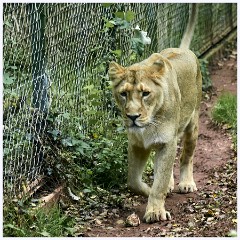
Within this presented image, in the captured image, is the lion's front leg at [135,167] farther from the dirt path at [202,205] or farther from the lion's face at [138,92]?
the lion's face at [138,92]

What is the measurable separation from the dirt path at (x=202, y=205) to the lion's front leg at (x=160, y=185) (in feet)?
0.24

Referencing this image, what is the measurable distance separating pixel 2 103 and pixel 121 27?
1900 mm

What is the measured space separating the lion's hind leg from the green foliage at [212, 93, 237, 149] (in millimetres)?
2077

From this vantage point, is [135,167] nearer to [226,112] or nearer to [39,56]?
[39,56]

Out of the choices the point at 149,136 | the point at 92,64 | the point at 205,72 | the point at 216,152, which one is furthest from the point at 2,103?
Result: the point at 205,72

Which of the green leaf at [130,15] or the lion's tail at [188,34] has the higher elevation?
the green leaf at [130,15]

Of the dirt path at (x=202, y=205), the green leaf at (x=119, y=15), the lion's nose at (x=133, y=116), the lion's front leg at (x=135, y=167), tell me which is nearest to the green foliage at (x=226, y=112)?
the dirt path at (x=202, y=205)

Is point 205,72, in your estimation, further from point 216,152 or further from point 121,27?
point 121,27

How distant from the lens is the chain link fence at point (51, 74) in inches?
255

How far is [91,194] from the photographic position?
7148mm

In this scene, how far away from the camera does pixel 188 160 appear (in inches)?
303

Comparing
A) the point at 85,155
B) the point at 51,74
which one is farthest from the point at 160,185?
the point at 51,74

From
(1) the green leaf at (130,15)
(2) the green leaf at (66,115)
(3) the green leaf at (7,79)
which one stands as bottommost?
(2) the green leaf at (66,115)

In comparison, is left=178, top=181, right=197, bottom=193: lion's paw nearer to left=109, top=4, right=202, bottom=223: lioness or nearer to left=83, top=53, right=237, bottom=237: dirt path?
left=83, top=53, right=237, bottom=237: dirt path
